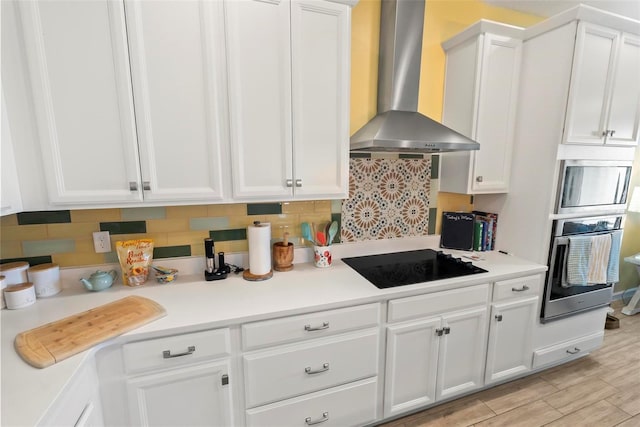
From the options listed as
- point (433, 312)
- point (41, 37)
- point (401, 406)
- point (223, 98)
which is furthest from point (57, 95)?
point (401, 406)

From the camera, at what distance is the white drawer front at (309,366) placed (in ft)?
4.53

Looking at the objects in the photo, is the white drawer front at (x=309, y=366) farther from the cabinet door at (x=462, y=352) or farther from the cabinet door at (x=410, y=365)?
the cabinet door at (x=462, y=352)

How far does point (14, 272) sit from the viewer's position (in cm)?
140

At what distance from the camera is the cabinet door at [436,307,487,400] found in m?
1.76

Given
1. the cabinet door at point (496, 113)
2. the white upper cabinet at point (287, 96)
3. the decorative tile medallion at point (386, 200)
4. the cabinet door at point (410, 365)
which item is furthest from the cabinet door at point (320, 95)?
the cabinet door at point (496, 113)

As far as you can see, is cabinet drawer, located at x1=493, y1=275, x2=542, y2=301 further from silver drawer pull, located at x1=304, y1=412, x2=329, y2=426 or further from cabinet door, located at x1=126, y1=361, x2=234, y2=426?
cabinet door, located at x1=126, y1=361, x2=234, y2=426

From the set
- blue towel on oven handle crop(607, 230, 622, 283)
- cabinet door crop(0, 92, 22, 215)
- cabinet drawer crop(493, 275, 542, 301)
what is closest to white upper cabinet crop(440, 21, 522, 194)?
cabinet drawer crop(493, 275, 542, 301)

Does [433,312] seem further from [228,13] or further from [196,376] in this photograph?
[228,13]

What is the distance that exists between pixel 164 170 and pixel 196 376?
951 mm

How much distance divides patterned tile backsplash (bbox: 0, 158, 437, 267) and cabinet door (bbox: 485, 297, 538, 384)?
758 mm

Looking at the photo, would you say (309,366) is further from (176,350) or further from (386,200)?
(386,200)

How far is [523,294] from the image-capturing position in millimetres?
1933

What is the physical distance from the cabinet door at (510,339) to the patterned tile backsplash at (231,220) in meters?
0.76

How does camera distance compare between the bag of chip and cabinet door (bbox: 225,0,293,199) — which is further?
the bag of chip
